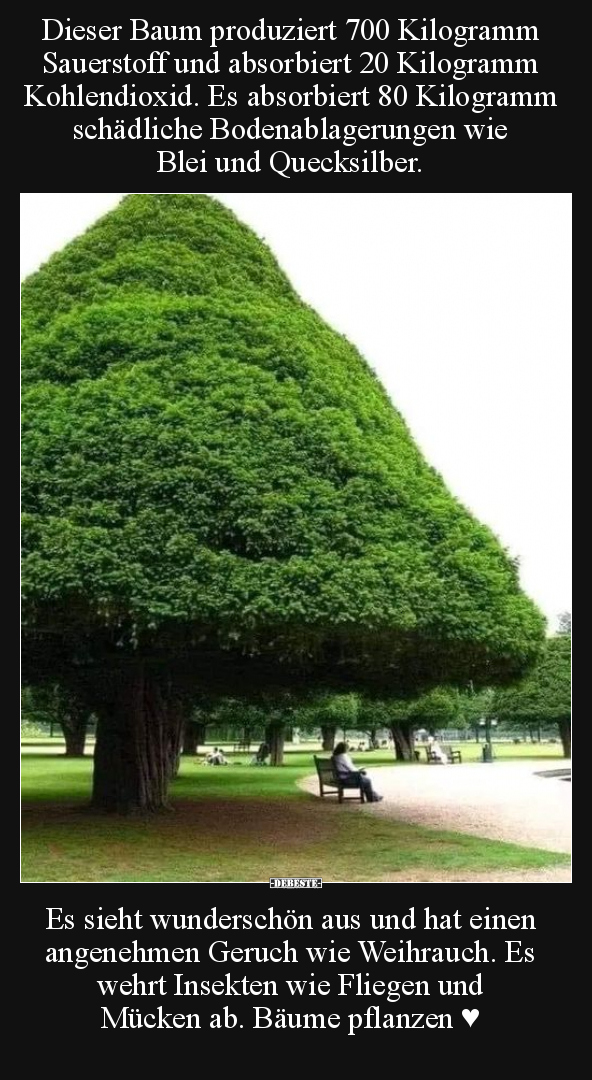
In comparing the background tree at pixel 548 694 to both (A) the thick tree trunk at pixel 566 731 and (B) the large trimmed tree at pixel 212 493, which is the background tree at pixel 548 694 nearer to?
(A) the thick tree trunk at pixel 566 731

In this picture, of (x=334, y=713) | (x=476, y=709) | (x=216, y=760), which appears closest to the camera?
(x=334, y=713)

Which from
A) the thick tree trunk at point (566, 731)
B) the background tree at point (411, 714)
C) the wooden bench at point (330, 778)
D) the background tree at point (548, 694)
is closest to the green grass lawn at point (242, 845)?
the wooden bench at point (330, 778)

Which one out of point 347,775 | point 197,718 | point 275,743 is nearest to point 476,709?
point 275,743

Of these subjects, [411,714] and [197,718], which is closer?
[197,718]

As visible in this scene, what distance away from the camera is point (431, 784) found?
28.1 metres

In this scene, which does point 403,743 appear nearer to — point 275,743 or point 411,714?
point 411,714

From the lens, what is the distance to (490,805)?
2083 centimetres

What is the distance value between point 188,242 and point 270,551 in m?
7.00

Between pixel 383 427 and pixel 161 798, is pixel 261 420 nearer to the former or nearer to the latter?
pixel 383 427

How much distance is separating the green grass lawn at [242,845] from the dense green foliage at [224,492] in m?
2.90

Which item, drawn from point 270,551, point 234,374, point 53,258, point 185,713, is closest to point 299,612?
point 270,551

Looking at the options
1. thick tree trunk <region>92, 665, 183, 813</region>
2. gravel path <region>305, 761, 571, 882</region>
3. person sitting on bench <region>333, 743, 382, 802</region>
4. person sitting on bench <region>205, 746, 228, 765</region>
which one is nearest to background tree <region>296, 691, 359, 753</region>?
person sitting on bench <region>205, 746, 228, 765</region>

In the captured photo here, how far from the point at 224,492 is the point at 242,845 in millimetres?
5373

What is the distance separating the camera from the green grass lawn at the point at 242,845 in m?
11.5
